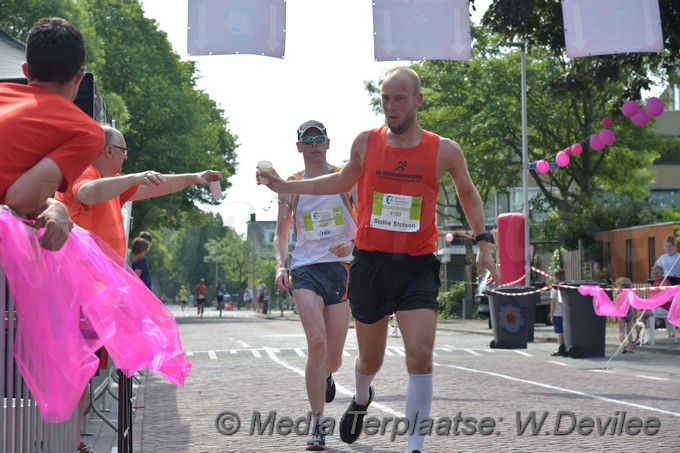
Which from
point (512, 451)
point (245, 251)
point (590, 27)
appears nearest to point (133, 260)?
point (590, 27)

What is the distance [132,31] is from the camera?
171 ft

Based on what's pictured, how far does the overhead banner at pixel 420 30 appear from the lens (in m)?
11.9

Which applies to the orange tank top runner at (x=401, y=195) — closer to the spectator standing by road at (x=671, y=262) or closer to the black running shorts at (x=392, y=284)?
the black running shorts at (x=392, y=284)

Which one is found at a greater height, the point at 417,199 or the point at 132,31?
the point at 132,31

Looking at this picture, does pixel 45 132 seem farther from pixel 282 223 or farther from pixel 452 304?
pixel 452 304

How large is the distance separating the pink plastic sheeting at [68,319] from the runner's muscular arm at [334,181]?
6.85 ft

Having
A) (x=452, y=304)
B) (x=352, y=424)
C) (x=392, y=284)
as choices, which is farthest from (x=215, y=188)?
(x=452, y=304)

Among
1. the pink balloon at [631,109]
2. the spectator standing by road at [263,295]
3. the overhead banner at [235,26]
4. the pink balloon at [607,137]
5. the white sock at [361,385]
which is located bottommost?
the spectator standing by road at [263,295]

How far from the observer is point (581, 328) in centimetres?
1897

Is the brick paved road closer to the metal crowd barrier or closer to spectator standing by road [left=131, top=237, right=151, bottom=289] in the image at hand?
spectator standing by road [left=131, top=237, right=151, bottom=289]

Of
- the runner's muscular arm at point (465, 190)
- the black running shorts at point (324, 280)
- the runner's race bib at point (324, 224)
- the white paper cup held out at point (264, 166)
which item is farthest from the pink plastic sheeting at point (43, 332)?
the runner's race bib at point (324, 224)

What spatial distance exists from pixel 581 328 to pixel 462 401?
901cm

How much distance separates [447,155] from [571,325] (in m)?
13.1

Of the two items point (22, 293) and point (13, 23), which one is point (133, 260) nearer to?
point (22, 293)
